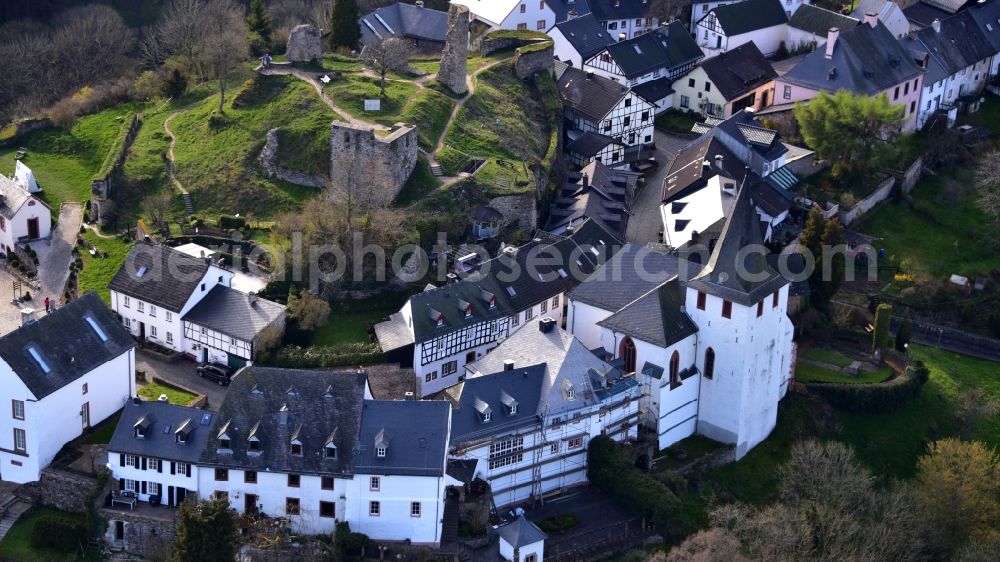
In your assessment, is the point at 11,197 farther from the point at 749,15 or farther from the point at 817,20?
the point at 817,20

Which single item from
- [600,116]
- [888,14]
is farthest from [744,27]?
[600,116]

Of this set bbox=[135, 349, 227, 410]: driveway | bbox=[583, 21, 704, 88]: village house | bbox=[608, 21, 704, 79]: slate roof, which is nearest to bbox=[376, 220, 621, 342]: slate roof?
bbox=[135, 349, 227, 410]: driveway

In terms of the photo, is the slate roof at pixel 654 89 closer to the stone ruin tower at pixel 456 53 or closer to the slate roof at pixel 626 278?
the stone ruin tower at pixel 456 53

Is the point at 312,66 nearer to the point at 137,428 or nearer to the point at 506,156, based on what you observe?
the point at 506,156

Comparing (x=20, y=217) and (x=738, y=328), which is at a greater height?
(x=738, y=328)

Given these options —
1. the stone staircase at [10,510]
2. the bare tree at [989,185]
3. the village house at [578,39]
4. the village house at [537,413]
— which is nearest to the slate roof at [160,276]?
the stone staircase at [10,510]

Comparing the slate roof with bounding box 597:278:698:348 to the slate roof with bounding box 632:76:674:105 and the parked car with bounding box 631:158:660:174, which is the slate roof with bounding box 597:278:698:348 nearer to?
the parked car with bounding box 631:158:660:174

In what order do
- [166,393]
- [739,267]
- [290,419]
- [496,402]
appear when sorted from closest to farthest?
[290,419] < [496,402] < [166,393] < [739,267]
